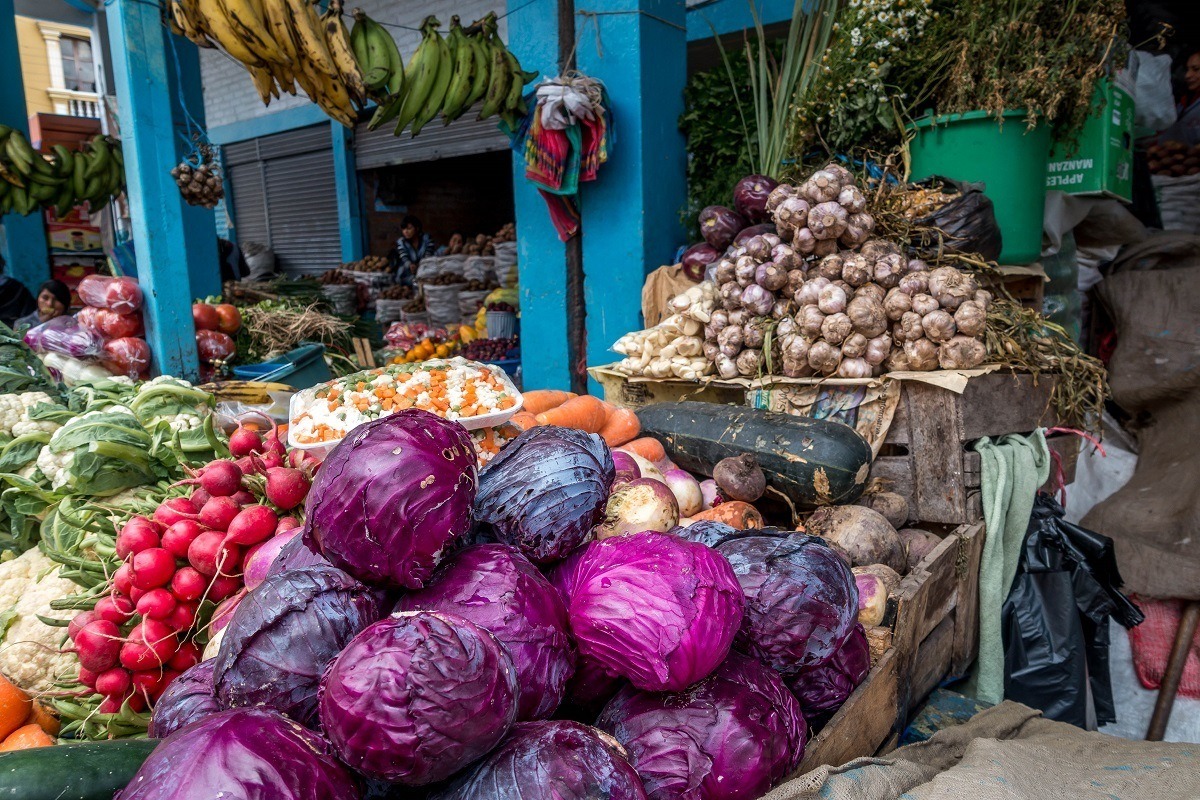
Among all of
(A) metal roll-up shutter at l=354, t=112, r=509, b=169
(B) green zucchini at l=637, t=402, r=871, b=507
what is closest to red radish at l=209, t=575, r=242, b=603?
(B) green zucchini at l=637, t=402, r=871, b=507

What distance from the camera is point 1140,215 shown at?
208 inches

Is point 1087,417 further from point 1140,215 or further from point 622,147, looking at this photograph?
point 622,147

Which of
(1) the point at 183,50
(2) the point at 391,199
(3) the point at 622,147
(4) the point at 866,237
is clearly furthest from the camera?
(2) the point at 391,199

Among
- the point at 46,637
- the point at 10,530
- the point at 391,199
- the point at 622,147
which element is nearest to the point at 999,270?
the point at 622,147

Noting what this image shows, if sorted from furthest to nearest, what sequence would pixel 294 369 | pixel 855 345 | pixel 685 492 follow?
pixel 294 369
pixel 855 345
pixel 685 492

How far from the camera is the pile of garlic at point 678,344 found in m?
3.91

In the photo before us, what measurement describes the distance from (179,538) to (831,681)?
186 cm

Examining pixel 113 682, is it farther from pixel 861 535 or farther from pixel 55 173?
pixel 55 173

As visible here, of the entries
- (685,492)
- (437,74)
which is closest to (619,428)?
(685,492)

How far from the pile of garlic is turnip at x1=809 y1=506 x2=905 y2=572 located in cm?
137

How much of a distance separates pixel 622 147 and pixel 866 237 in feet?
6.64

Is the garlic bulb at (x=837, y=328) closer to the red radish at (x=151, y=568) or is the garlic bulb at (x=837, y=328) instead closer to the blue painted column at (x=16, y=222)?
the red radish at (x=151, y=568)

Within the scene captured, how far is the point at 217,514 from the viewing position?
216cm

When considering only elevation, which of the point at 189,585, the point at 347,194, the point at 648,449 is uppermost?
the point at 347,194
